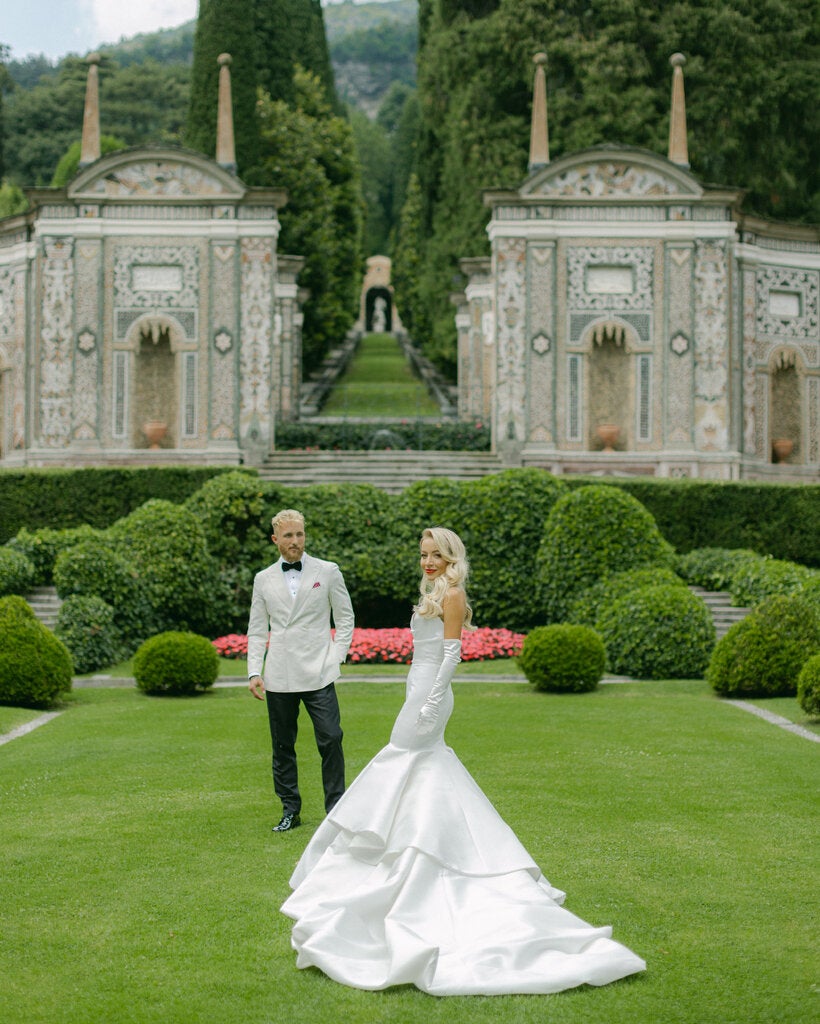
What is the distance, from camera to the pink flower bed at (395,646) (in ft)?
59.2

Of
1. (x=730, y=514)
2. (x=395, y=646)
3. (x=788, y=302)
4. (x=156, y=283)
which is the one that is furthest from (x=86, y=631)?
(x=788, y=302)

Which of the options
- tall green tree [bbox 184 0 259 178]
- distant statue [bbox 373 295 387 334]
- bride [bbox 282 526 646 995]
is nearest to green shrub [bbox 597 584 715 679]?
bride [bbox 282 526 646 995]

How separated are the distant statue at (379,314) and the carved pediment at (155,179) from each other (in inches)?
2099

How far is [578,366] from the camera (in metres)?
28.0

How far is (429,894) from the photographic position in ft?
19.4

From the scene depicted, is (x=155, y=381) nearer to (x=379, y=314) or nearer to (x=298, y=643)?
(x=298, y=643)

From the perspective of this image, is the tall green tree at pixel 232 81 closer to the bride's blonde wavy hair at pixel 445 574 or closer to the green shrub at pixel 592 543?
the green shrub at pixel 592 543

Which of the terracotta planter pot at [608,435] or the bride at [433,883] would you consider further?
the terracotta planter pot at [608,435]

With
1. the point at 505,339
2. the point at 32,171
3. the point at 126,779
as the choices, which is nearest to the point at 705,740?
the point at 126,779

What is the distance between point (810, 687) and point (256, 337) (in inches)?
676

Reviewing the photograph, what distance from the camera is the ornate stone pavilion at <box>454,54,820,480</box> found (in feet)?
90.6

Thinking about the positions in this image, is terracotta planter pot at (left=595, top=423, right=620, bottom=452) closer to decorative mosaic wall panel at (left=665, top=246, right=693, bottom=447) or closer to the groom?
decorative mosaic wall panel at (left=665, top=246, right=693, bottom=447)

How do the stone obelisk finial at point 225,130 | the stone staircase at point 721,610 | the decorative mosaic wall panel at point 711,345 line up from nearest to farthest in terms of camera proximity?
the stone staircase at point 721,610
the decorative mosaic wall panel at point 711,345
the stone obelisk finial at point 225,130

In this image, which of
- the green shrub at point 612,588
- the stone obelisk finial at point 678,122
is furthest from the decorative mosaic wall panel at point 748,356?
the green shrub at point 612,588
